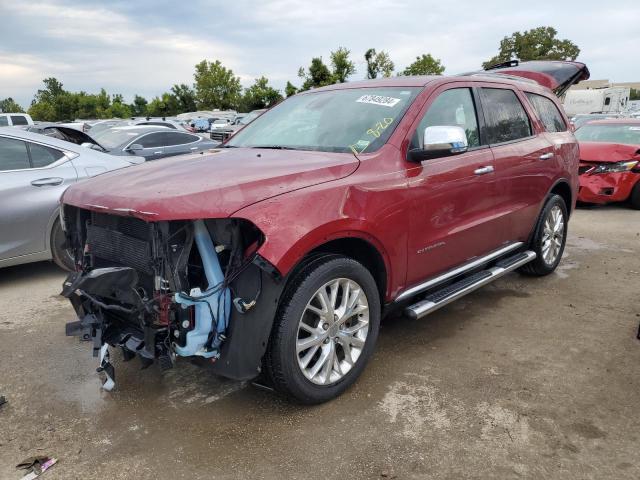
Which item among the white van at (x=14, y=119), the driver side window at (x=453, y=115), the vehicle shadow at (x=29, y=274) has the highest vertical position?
the white van at (x=14, y=119)

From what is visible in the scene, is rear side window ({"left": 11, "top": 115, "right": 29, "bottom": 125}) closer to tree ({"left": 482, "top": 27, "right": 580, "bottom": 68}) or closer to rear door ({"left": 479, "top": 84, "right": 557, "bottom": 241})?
rear door ({"left": 479, "top": 84, "right": 557, "bottom": 241})

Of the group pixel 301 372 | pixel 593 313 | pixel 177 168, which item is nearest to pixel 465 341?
pixel 593 313

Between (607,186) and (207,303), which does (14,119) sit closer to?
(607,186)

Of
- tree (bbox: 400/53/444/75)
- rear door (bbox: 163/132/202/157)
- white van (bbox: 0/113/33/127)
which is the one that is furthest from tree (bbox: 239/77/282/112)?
rear door (bbox: 163/132/202/157)

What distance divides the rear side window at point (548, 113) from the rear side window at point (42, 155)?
181 inches

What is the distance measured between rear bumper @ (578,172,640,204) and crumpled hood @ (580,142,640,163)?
0.82ft

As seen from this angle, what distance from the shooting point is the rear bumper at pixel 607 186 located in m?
8.71

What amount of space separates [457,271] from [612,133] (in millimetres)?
7326

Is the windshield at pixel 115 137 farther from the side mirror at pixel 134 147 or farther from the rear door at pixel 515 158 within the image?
the rear door at pixel 515 158

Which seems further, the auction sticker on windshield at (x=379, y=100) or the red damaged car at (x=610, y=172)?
the red damaged car at (x=610, y=172)

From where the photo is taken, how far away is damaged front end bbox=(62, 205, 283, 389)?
2521 millimetres

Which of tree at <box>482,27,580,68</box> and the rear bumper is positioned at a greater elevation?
tree at <box>482,27,580,68</box>

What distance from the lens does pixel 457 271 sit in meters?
3.83

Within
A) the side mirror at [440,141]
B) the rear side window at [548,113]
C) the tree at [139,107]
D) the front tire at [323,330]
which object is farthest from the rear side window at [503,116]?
the tree at [139,107]
